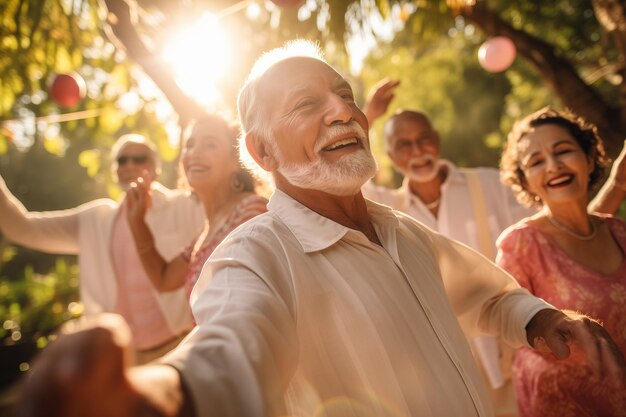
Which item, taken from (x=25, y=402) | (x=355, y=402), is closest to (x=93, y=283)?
(x=355, y=402)

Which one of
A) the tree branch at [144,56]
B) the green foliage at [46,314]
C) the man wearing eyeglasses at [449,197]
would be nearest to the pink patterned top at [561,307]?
the man wearing eyeglasses at [449,197]

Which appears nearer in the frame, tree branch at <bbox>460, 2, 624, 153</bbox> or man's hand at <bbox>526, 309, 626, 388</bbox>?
man's hand at <bbox>526, 309, 626, 388</bbox>

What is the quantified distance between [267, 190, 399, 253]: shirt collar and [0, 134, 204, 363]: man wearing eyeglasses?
2.21 meters

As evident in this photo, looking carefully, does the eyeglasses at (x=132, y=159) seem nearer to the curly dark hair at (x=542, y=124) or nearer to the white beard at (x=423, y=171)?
the white beard at (x=423, y=171)

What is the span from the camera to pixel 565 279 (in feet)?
7.34

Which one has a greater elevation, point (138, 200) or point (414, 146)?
point (414, 146)

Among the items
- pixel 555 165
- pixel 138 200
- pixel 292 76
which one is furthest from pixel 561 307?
pixel 138 200

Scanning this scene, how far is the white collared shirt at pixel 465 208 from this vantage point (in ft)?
12.2

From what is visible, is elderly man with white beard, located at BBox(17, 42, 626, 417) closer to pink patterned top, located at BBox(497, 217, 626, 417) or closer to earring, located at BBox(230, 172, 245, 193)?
pink patterned top, located at BBox(497, 217, 626, 417)

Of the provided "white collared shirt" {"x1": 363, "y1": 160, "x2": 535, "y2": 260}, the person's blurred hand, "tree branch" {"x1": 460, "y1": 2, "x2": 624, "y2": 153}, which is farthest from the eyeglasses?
"tree branch" {"x1": 460, "y1": 2, "x2": 624, "y2": 153}

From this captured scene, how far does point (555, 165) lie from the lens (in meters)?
2.43

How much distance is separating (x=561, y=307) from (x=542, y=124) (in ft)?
2.94

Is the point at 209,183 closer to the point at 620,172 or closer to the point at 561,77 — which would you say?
the point at 620,172

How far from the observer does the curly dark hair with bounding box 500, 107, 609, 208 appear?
257cm
